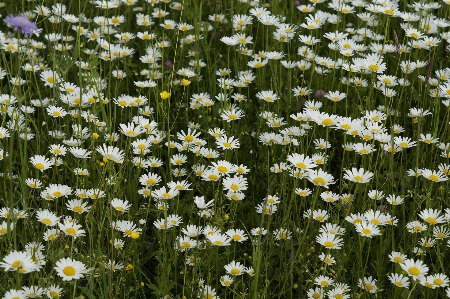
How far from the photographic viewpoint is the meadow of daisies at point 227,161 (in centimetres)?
271

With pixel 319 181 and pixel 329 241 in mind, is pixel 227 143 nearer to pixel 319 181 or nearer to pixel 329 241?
pixel 319 181

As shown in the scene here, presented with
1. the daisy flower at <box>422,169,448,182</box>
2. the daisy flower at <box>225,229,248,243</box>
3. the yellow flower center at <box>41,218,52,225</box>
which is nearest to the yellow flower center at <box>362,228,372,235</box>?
the daisy flower at <box>225,229,248,243</box>

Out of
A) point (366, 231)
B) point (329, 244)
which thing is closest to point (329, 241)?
point (329, 244)

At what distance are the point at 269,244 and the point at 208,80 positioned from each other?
1594 millimetres

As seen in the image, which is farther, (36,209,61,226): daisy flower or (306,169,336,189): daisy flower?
(306,169,336,189): daisy flower

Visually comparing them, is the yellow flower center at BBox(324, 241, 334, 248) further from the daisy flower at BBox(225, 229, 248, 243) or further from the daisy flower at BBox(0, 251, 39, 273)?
the daisy flower at BBox(0, 251, 39, 273)

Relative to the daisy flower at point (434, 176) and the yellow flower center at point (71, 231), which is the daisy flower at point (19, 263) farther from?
the daisy flower at point (434, 176)

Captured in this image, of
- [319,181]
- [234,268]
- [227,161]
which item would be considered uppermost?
[319,181]

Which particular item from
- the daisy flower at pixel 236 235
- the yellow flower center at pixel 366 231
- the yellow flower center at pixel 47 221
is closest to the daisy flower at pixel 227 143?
the daisy flower at pixel 236 235

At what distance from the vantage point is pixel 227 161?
3.37 meters

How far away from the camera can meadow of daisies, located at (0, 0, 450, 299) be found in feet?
8.90

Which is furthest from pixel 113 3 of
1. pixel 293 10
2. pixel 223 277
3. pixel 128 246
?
pixel 223 277

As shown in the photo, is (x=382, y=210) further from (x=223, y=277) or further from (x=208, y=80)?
(x=208, y=80)

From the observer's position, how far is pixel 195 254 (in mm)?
2664
